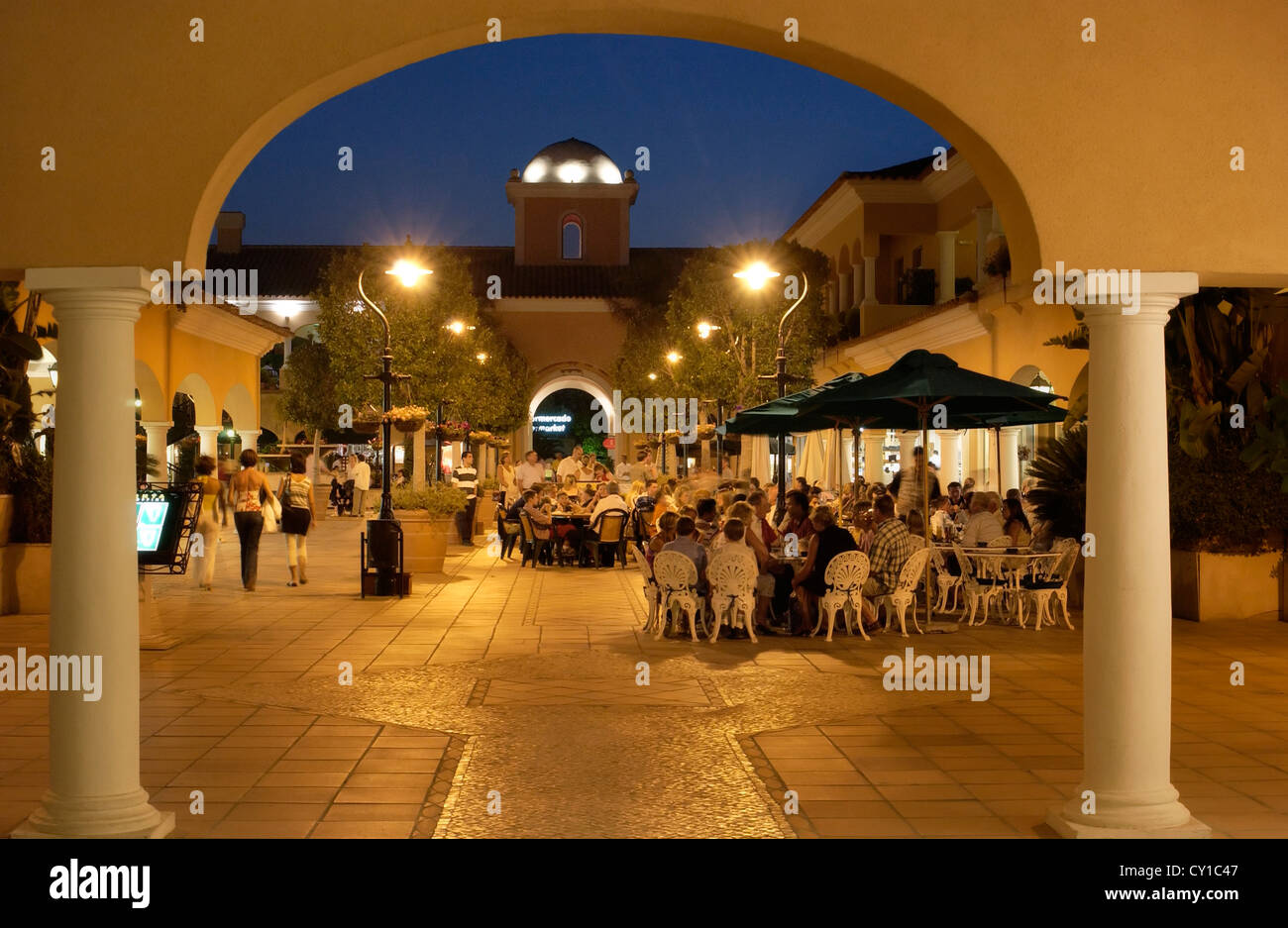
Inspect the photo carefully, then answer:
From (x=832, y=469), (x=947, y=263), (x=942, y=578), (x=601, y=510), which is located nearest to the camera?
(x=942, y=578)

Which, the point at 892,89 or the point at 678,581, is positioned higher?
the point at 892,89

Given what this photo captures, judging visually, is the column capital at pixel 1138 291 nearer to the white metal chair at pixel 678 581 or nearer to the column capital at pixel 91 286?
the column capital at pixel 91 286

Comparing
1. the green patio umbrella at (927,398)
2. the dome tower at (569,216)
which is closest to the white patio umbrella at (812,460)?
the green patio umbrella at (927,398)

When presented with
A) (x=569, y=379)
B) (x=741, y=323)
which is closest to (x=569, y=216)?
(x=569, y=379)

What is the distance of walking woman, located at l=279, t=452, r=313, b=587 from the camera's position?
15430 millimetres

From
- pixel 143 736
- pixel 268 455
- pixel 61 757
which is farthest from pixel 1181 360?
pixel 268 455

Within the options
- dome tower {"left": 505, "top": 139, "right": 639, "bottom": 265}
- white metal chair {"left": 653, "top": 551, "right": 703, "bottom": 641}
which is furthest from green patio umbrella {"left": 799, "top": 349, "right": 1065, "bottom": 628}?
dome tower {"left": 505, "top": 139, "right": 639, "bottom": 265}

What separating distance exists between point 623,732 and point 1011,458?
15521mm

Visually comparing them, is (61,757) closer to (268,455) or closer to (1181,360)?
(1181,360)

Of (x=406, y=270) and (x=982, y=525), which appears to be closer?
(x=982, y=525)

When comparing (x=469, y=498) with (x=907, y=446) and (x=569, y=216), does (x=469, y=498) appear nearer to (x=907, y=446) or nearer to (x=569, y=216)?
(x=907, y=446)

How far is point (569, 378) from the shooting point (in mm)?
47312

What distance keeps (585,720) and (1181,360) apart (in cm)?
852

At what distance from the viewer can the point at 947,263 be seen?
90.5 ft
